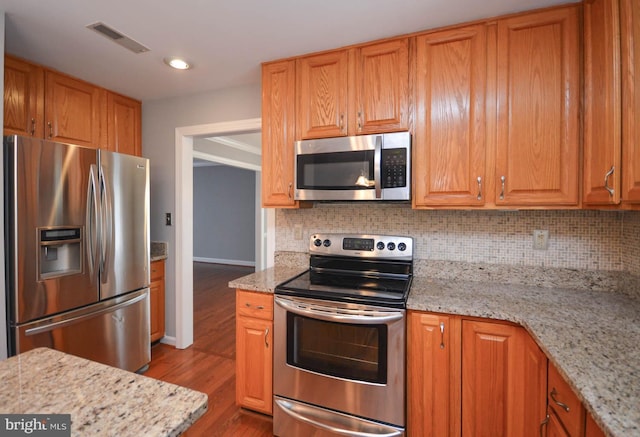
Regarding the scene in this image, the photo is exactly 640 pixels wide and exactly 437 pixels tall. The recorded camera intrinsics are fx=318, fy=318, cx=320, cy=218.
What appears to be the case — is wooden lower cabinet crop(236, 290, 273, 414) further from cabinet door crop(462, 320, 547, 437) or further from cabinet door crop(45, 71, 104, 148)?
cabinet door crop(45, 71, 104, 148)

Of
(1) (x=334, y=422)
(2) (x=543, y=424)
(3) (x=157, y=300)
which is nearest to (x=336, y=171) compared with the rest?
(1) (x=334, y=422)

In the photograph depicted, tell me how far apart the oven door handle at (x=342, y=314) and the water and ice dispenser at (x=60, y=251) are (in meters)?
1.42

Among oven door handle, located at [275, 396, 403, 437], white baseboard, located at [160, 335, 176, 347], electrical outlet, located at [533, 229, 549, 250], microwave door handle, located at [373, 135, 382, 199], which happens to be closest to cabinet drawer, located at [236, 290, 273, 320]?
oven door handle, located at [275, 396, 403, 437]

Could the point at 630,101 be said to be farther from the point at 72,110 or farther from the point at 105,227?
the point at 72,110

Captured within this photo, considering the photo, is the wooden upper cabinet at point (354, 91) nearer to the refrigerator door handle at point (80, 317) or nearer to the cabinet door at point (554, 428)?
the cabinet door at point (554, 428)

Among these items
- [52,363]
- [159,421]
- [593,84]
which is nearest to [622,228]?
[593,84]

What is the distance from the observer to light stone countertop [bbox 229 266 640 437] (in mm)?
801

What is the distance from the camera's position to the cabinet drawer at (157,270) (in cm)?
287

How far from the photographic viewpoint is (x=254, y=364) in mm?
1930

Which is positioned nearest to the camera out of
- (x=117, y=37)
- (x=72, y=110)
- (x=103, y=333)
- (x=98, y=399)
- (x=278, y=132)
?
(x=98, y=399)

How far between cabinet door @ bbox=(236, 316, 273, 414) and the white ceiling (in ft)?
5.57

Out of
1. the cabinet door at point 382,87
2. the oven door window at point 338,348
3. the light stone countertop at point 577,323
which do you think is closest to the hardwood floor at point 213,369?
the oven door window at point 338,348

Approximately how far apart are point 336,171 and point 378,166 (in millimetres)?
266

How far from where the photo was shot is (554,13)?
1604mm
